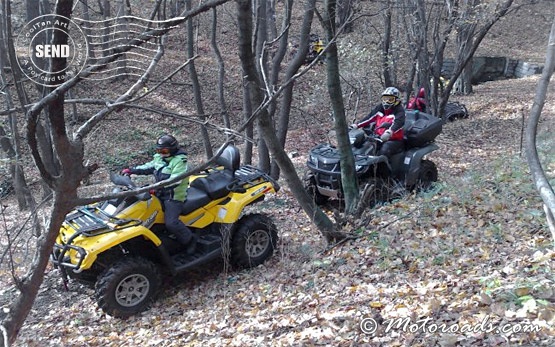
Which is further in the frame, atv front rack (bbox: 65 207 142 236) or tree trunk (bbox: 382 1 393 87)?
tree trunk (bbox: 382 1 393 87)

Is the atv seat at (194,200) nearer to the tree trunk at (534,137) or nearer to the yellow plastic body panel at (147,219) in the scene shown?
the yellow plastic body panel at (147,219)

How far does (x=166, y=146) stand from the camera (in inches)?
223

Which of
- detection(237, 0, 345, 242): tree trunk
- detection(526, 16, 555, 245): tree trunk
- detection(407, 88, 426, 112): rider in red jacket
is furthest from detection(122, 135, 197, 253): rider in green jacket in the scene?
detection(407, 88, 426, 112): rider in red jacket

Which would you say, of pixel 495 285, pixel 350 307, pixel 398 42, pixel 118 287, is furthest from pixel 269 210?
pixel 398 42

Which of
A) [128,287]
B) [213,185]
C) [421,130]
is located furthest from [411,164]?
[128,287]

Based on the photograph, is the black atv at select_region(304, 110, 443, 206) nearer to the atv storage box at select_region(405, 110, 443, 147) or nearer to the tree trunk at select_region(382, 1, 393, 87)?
the atv storage box at select_region(405, 110, 443, 147)

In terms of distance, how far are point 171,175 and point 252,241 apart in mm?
1360

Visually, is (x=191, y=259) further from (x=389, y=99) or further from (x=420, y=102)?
(x=420, y=102)

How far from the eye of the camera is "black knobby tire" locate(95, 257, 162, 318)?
520 cm

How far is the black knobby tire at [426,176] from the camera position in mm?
8019

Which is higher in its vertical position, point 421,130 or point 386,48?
point 386,48

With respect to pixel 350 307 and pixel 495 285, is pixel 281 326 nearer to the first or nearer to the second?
pixel 350 307

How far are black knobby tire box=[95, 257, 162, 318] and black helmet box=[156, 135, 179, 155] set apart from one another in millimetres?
1210

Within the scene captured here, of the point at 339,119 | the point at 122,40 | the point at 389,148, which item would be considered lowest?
the point at 389,148
